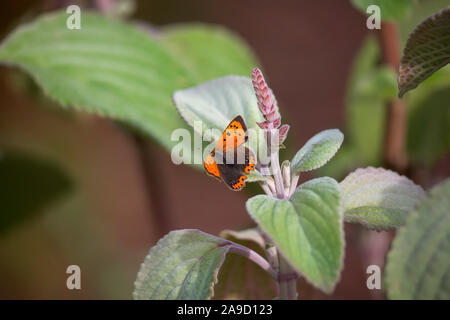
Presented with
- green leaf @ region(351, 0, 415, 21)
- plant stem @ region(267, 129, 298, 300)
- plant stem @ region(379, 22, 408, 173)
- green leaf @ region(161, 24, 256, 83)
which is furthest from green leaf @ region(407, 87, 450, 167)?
plant stem @ region(267, 129, 298, 300)

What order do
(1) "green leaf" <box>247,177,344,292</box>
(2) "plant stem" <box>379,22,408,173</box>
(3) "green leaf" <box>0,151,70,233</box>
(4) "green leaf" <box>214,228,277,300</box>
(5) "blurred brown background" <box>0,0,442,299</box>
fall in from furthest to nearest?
(5) "blurred brown background" <box>0,0,442,299</box> < (3) "green leaf" <box>0,151,70,233</box> < (2) "plant stem" <box>379,22,408,173</box> < (4) "green leaf" <box>214,228,277,300</box> < (1) "green leaf" <box>247,177,344,292</box>

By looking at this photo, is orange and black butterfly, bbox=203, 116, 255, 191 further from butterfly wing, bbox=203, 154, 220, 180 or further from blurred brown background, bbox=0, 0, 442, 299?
blurred brown background, bbox=0, 0, 442, 299

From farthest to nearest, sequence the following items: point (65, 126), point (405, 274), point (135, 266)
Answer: point (65, 126)
point (135, 266)
point (405, 274)

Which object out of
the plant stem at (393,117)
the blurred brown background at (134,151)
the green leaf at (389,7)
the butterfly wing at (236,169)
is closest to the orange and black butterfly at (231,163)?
the butterfly wing at (236,169)

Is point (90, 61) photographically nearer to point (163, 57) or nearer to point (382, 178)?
point (163, 57)

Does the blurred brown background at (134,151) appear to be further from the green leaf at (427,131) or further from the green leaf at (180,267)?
the green leaf at (180,267)
